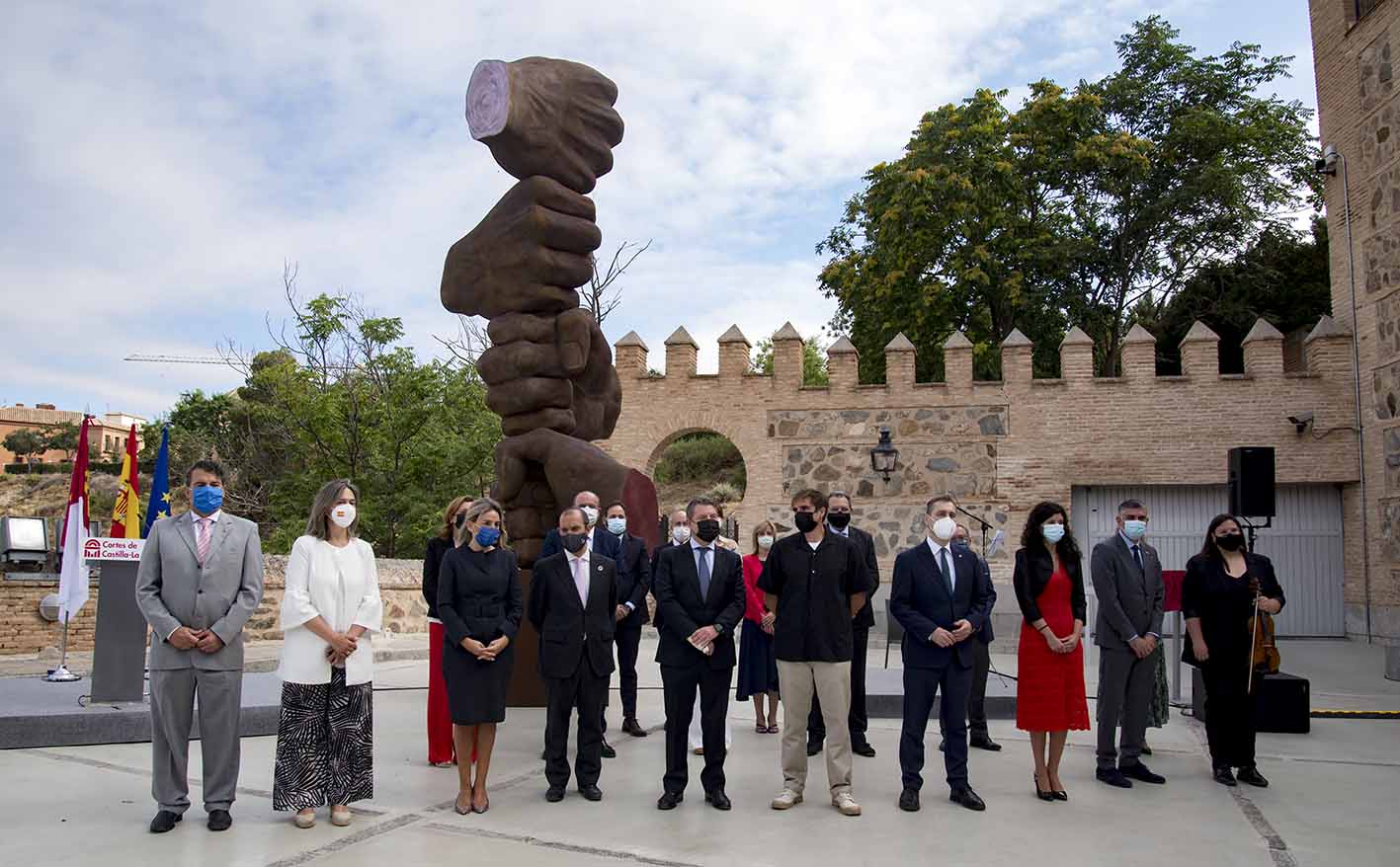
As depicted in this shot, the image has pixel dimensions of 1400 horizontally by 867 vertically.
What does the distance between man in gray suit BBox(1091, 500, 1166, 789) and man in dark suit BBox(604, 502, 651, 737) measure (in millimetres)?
2974

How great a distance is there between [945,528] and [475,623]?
267 cm

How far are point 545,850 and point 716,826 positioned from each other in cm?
91

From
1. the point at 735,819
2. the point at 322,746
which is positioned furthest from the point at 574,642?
the point at 322,746

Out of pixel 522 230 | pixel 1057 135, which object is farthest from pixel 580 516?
pixel 1057 135

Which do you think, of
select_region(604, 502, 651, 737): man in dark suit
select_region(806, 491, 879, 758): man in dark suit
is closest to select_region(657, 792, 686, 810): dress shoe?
select_region(806, 491, 879, 758): man in dark suit

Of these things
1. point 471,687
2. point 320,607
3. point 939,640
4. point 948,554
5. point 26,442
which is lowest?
point 471,687

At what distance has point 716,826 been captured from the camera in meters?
5.37

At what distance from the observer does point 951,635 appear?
5.95 meters

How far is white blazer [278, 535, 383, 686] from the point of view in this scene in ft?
17.0

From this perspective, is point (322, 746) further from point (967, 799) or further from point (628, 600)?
point (967, 799)

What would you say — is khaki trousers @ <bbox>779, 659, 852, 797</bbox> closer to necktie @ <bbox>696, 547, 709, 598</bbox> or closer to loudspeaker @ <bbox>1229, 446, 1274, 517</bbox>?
necktie @ <bbox>696, 547, 709, 598</bbox>

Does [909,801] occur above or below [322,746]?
below

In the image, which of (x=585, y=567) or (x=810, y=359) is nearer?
(x=585, y=567)

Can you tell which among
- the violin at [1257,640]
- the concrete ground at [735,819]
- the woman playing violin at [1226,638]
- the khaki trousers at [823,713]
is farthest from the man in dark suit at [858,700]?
the violin at [1257,640]
